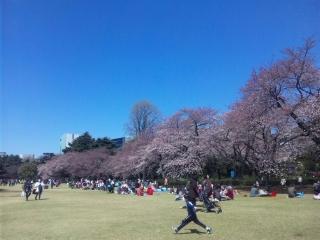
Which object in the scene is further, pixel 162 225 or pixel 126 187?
pixel 126 187

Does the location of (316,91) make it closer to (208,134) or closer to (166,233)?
(208,134)

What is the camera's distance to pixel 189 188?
1302cm

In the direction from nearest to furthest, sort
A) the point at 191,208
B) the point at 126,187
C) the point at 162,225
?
the point at 191,208, the point at 162,225, the point at 126,187

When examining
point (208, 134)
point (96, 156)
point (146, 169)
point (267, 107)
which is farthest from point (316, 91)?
point (96, 156)

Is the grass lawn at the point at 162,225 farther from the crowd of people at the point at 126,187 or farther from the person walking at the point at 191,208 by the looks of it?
the crowd of people at the point at 126,187

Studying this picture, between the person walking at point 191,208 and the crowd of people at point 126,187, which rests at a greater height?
the crowd of people at point 126,187

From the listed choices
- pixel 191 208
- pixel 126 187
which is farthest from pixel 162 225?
pixel 126 187

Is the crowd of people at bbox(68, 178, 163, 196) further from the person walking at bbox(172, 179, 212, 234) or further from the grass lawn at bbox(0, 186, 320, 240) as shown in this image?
the person walking at bbox(172, 179, 212, 234)

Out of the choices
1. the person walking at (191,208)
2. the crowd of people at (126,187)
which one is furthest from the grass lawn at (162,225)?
the crowd of people at (126,187)

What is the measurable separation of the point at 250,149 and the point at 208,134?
9.51m

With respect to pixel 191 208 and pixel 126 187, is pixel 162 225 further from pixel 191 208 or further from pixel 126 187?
pixel 126 187

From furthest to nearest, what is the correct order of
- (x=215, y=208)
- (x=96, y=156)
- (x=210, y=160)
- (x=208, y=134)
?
(x=96, y=156) → (x=210, y=160) → (x=208, y=134) → (x=215, y=208)

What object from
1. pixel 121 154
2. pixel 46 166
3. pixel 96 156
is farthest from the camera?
pixel 46 166

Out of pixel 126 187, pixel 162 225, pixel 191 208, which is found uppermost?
pixel 126 187
